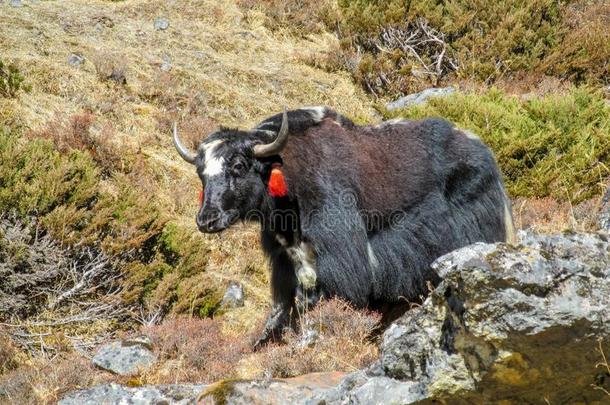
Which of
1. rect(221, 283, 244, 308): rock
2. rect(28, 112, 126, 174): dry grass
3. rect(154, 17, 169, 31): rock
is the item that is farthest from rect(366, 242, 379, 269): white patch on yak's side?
rect(154, 17, 169, 31): rock

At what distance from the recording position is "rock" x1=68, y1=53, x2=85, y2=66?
35.8ft

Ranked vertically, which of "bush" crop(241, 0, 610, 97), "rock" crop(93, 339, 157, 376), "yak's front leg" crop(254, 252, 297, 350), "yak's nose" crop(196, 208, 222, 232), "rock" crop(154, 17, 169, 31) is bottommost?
"rock" crop(93, 339, 157, 376)

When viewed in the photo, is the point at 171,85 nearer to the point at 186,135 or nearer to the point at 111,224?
the point at 186,135

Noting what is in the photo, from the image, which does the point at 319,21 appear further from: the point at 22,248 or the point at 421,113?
the point at 22,248

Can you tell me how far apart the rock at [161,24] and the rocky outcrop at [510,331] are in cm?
1193

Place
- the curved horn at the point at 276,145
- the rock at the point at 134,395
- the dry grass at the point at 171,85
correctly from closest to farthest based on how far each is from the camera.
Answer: the rock at the point at 134,395 → the curved horn at the point at 276,145 → the dry grass at the point at 171,85

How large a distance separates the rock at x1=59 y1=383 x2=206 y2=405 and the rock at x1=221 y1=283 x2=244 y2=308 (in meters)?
3.13

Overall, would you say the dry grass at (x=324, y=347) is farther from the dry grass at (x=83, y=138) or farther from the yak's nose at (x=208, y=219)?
the dry grass at (x=83, y=138)

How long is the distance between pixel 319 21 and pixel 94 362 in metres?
11.7

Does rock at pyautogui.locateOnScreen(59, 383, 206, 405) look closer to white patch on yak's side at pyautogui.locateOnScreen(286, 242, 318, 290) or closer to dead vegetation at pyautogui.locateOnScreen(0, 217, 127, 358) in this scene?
white patch on yak's side at pyautogui.locateOnScreen(286, 242, 318, 290)

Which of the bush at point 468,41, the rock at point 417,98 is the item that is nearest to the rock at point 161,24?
the bush at point 468,41

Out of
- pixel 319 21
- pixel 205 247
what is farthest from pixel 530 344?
pixel 319 21

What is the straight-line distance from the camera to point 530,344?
2.47m

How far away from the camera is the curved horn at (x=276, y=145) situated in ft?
17.1
